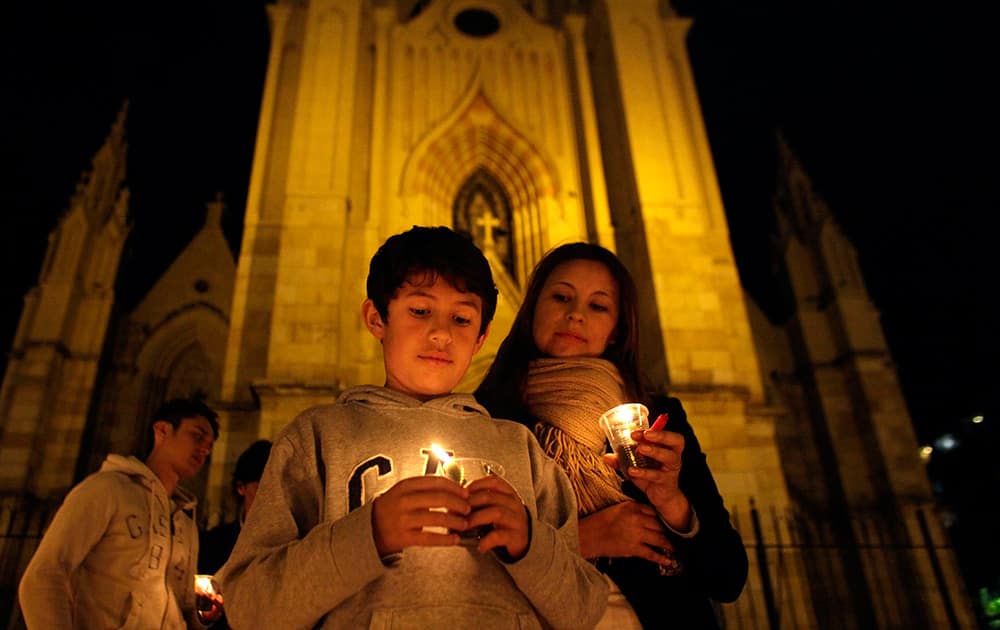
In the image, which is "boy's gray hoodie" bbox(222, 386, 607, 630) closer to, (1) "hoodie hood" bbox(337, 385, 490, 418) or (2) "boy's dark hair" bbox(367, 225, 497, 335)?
(1) "hoodie hood" bbox(337, 385, 490, 418)

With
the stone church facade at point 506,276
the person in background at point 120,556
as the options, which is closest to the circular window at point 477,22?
the stone church facade at point 506,276

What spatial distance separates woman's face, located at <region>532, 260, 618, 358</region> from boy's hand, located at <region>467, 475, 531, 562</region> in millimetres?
931

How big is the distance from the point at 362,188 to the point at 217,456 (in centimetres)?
408

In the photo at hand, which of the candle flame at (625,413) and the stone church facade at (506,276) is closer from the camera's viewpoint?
the candle flame at (625,413)

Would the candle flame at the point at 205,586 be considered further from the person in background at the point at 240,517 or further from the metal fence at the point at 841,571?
the metal fence at the point at 841,571

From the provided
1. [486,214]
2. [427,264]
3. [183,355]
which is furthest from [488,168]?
[427,264]

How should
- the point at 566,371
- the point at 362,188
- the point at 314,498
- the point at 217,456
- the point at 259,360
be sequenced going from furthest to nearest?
the point at 362,188 → the point at 259,360 → the point at 217,456 → the point at 566,371 → the point at 314,498

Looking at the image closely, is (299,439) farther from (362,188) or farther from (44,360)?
(44,360)

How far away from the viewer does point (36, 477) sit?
30.3 feet

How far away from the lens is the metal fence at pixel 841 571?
6.64 m

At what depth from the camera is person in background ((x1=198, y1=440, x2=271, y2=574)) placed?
12.6ft

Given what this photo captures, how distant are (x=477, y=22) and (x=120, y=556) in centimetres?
1088

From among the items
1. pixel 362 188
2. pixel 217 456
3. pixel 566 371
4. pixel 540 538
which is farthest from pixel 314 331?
pixel 540 538

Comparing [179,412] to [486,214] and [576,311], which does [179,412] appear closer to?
[576,311]
